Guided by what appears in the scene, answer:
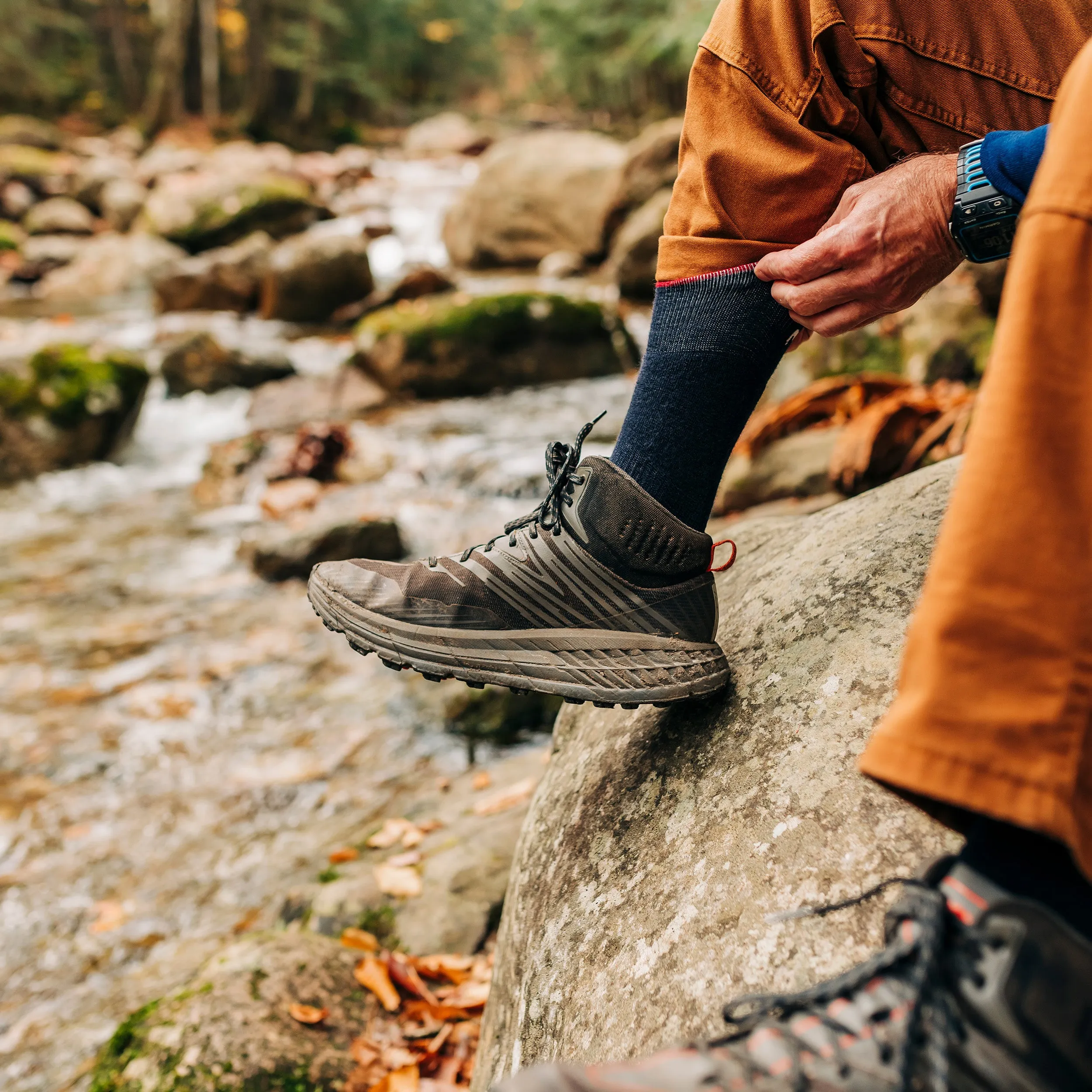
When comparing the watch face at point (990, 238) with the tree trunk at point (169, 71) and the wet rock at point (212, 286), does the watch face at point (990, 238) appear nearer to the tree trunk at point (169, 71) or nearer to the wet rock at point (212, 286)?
the wet rock at point (212, 286)

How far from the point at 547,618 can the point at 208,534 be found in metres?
4.63

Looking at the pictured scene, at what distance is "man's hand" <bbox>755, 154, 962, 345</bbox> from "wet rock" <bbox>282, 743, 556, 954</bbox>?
1.68 metres

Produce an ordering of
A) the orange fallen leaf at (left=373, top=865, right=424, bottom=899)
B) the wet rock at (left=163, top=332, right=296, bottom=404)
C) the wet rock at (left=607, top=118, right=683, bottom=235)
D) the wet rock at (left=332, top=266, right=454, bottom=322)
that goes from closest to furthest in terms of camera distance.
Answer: the orange fallen leaf at (left=373, top=865, right=424, bottom=899) < the wet rock at (left=163, top=332, right=296, bottom=404) < the wet rock at (left=332, top=266, right=454, bottom=322) < the wet rock at (left=607, top=118, right=683, bottom=235)

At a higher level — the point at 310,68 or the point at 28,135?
the point at 310,68

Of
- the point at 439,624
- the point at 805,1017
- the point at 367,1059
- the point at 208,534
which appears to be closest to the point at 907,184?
the point at 439,624

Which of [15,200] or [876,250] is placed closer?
[876,250]

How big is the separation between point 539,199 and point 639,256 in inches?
159

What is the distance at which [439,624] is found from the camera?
64.6 inches

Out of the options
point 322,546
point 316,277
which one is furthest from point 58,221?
point 322,546

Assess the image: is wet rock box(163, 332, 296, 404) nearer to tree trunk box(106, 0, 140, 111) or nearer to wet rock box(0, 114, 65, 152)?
wet rock box(0, 114, 65, 152)

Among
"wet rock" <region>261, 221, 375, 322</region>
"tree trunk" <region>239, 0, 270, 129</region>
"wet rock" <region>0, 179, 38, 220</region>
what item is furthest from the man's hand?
"tree trunk" <region>239, 0, 270, 129</region>

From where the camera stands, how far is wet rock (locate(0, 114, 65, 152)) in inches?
810

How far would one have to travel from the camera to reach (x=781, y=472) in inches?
158

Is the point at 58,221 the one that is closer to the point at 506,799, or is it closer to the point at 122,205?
the point at 122,205
